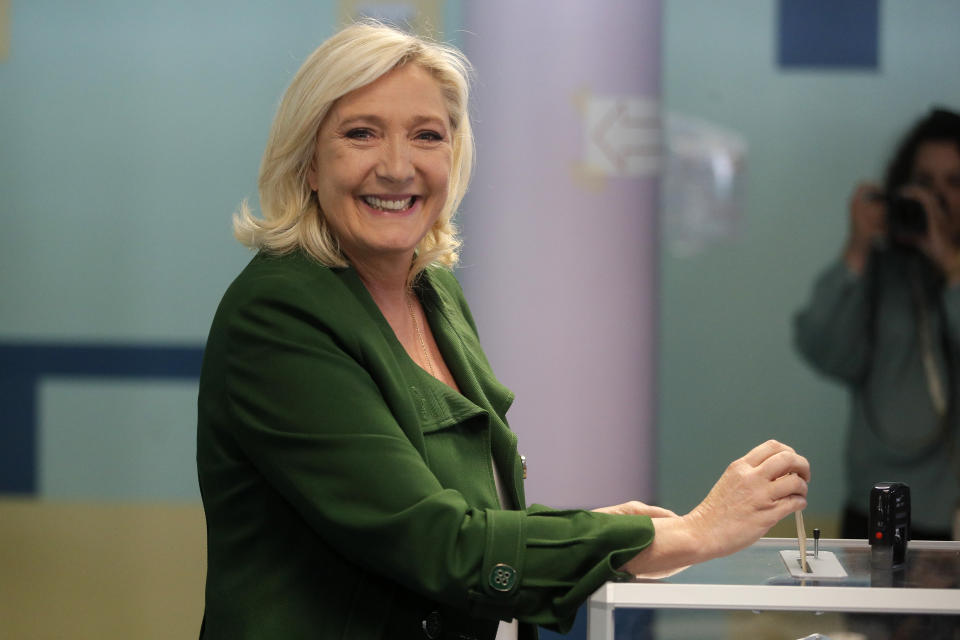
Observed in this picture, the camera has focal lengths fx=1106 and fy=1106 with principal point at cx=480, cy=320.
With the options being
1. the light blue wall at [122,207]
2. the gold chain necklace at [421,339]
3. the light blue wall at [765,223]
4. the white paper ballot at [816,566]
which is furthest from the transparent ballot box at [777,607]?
the light blue wall at [122,207]

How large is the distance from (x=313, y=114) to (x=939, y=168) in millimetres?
2214

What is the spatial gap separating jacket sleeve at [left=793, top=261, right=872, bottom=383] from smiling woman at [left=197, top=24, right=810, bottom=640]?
1650mm

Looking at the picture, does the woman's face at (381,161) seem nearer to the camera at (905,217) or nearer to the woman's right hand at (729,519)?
the woman's right hand at (729,519)

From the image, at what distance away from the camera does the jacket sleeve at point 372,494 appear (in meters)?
1.25

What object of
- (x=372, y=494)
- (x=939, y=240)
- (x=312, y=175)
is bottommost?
(x=372, y=494)

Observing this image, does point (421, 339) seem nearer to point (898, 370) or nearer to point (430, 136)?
point (430, 136)

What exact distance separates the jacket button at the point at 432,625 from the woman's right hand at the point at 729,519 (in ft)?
0.83

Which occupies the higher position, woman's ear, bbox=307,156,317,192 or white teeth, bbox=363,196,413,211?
woman's ear, bbox=307,156,317,192

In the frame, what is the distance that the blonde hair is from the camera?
4.75ft

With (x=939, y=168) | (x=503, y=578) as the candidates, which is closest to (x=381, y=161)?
(x=503, y=578)

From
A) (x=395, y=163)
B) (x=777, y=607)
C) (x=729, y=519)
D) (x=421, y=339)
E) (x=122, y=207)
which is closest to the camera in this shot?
(x=777, y=607)

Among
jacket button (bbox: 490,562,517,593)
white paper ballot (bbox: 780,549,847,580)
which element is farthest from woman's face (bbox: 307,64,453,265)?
white paper ballot (bbox: 780,549,847,580)

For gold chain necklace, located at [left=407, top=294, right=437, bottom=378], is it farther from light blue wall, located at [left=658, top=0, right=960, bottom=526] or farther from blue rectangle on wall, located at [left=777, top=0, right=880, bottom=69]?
blue rectangle on wall, located at [left=777, top=0, right=880, bottom=69]

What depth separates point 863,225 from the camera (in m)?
3.11
